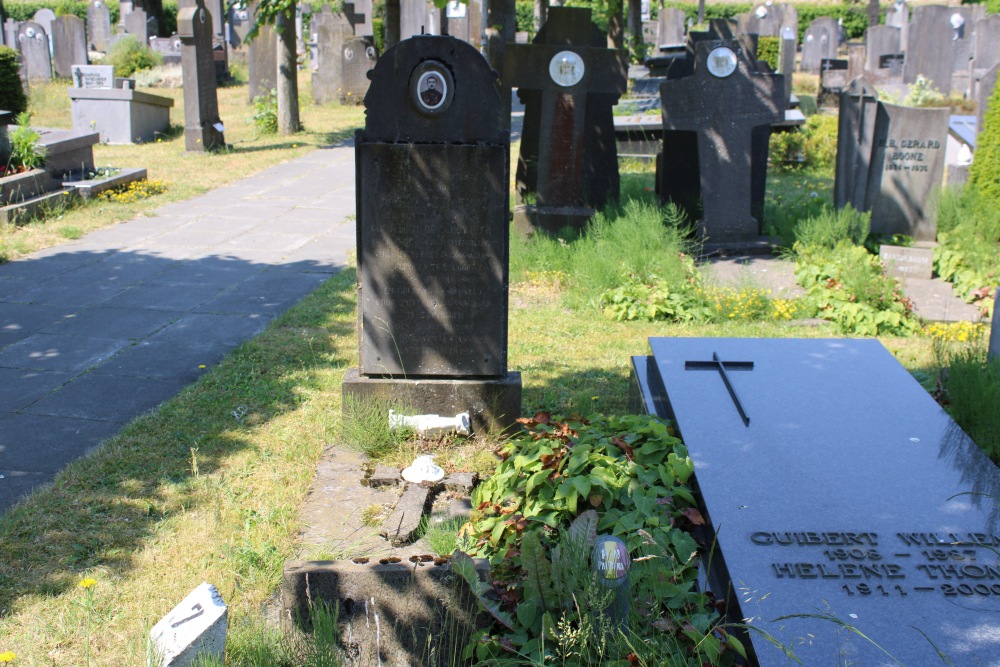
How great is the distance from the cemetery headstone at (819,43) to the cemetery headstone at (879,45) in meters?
5.47

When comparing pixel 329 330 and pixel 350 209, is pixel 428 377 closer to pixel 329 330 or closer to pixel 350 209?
pixel 329 330

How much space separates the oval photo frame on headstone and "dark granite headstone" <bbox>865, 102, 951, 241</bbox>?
600 centimetres

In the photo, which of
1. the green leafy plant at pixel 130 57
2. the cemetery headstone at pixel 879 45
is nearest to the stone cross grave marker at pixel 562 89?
the cemetery headstone at pixel 879 45

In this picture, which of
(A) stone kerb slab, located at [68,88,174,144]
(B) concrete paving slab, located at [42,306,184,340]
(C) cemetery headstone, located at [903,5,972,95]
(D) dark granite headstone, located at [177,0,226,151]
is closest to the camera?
(B) concrete paving slab, located at [42,306,184,340]

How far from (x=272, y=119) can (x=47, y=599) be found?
15.3m

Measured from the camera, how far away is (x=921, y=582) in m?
3.09

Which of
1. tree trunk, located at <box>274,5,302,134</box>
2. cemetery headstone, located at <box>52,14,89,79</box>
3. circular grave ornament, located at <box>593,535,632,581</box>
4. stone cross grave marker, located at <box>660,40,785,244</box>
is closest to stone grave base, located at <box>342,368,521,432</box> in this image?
circular grave ornament, located at <box>593,535,632,581</box>

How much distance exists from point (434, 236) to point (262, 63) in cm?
1794

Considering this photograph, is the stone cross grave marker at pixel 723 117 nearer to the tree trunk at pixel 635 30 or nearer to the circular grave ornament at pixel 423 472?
the circular grave ornament at pixel 423 472

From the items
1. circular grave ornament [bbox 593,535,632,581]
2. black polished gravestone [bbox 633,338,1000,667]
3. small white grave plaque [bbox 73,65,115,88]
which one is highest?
small white grave plaque [bbox 73,65,115,88]

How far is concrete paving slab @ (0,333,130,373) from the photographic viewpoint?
6379mm

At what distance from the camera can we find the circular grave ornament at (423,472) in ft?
15.1

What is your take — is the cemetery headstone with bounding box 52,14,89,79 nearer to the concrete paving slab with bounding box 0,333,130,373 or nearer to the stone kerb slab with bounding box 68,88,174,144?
the stone kerb slab with bounding box 68,88,174,144

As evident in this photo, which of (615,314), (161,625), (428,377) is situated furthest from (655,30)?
(161,625)
